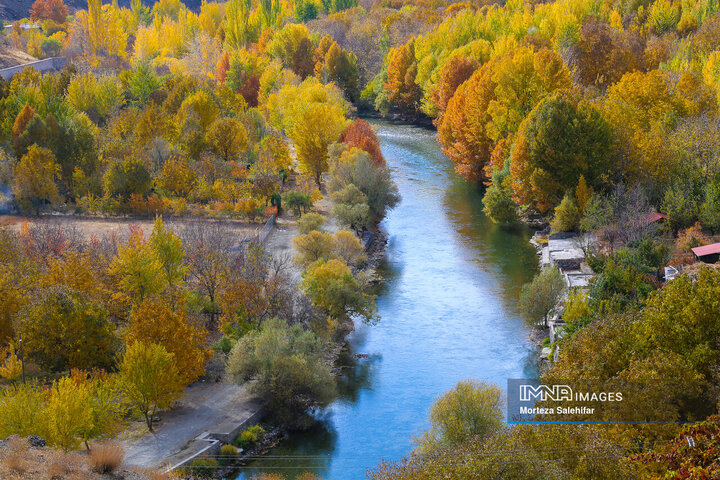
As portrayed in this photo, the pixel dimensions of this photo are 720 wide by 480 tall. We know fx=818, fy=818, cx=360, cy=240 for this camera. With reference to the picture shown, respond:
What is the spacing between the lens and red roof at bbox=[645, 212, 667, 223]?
47812mm

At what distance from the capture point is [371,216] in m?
57.2

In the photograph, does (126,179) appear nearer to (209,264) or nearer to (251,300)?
(209,264)

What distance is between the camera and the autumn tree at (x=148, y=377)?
106 feet

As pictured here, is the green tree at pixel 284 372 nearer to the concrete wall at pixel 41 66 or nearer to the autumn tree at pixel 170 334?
the autumn tree at pixel 170 334

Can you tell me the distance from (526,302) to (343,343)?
9635 millimetres

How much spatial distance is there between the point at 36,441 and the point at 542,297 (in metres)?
24.8

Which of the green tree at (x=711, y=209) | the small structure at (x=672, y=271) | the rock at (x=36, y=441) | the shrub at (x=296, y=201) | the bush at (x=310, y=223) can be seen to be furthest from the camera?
the shrub at (x=296, y=201)

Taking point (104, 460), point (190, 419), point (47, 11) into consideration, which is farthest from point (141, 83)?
point (47, 11)

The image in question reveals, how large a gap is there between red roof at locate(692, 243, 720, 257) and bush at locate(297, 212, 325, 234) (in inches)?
898

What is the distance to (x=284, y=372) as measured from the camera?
34844mm

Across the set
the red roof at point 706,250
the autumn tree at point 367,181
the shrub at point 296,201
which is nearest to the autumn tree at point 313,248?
the autumn tree at point 367,181

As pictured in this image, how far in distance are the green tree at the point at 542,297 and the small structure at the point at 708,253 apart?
8532 mm

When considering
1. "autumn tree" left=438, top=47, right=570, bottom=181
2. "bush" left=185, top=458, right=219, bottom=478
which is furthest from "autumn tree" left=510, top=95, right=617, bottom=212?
"bush" left=185, top=458, right=219, bottom=478

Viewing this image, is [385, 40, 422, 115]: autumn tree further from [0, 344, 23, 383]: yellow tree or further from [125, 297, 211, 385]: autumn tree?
[0, 344, 23, 383]: yellow tree
